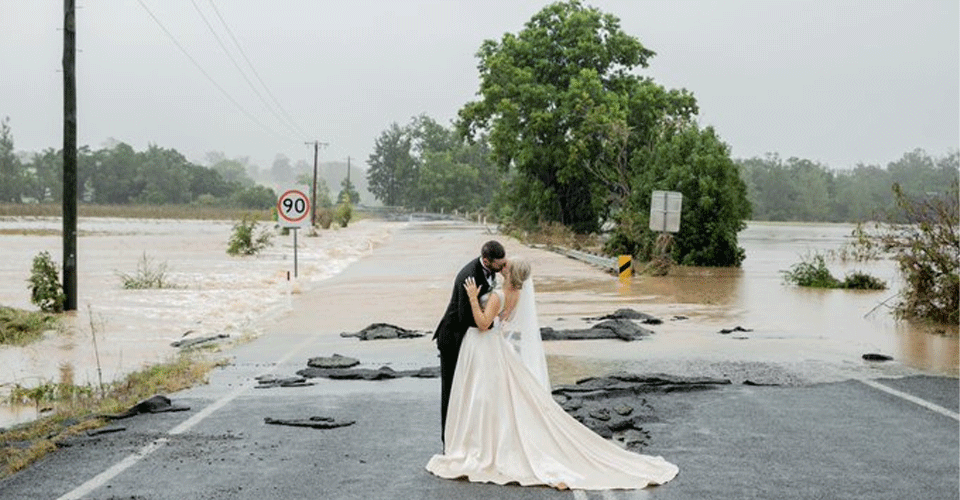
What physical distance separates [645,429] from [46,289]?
17.2m

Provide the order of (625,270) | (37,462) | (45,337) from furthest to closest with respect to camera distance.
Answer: (625,270)
(45,337)
(37,462)

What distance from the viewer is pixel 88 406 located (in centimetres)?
1192

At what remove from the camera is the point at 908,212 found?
20281 millimetres

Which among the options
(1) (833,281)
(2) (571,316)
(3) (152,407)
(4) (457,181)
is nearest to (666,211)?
(1) (833,281)

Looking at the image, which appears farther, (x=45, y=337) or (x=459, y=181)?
(x=459, y=181)

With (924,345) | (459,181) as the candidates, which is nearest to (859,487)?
(924,345)

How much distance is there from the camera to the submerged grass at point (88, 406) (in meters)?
9.11

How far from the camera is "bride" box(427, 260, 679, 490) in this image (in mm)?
7957

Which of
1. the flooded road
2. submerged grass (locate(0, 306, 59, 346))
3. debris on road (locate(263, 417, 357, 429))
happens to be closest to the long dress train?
debris on road (locate(263, 417, 357, 429))

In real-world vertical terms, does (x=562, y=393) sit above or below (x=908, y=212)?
below

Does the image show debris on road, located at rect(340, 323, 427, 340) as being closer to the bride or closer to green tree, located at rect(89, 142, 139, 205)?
the bride

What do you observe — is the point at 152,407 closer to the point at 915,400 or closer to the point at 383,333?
the point at 383,333

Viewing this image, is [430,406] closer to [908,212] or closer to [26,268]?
[908,212]

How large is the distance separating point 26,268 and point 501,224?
165ft
